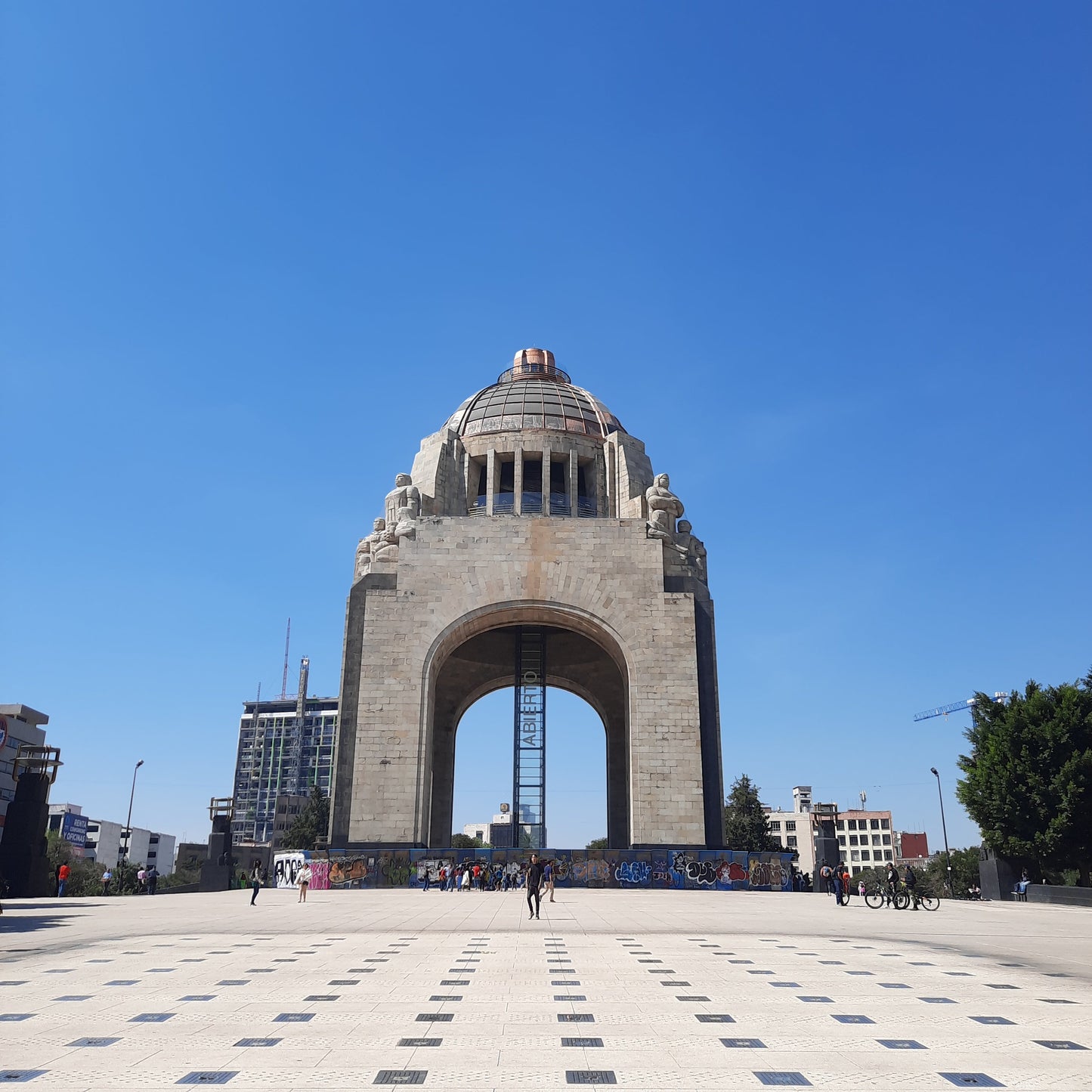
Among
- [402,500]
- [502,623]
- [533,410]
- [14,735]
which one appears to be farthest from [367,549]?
[14,735]

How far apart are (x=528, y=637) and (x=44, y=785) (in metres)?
19.0

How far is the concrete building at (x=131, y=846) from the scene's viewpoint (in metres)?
102

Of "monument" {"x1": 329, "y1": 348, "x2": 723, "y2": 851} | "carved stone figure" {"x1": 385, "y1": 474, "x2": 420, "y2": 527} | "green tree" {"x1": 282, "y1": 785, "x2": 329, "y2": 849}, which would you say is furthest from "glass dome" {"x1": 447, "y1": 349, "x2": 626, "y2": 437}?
"green tree" {"x1": 282, "y1": 785, "x2": 329, "y2": 849}

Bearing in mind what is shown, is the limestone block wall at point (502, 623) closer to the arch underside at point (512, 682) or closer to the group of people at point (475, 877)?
the group of people at point (475, 877)

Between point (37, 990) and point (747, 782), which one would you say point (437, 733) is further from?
point (37, 990)

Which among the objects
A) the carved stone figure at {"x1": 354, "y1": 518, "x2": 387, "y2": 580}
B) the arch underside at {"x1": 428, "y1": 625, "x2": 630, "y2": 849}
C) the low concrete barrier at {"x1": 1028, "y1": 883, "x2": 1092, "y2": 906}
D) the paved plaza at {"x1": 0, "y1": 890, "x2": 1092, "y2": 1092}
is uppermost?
the carved stone figure at {"x1": 354, "y1": 518, "x2": 387, "y2": 580}

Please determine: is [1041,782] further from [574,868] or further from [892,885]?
[574,868]

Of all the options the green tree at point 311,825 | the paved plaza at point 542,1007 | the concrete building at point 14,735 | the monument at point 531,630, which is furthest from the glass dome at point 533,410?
the concrete building at point 14,735

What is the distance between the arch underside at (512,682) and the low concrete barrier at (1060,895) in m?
16.4

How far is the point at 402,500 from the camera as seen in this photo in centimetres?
3597

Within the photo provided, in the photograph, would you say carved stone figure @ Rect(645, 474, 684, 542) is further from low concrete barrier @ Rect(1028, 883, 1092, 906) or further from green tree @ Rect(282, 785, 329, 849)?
green tree @ Rect(282, 785, 329, 849)

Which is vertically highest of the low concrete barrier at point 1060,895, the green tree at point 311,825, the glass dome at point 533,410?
the glass dome at point 533,410

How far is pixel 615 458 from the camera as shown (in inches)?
1581

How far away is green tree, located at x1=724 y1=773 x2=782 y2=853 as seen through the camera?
54625 mm
